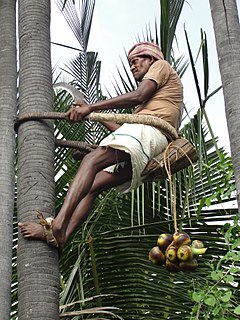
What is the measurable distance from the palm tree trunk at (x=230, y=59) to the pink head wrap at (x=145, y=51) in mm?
509

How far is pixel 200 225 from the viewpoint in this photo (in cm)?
547

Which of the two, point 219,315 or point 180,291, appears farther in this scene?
point 180,291

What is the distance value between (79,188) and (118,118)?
1.44ft

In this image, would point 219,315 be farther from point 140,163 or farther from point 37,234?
point 37,234

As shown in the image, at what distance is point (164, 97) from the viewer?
393 cm

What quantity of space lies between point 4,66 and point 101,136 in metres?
2.04

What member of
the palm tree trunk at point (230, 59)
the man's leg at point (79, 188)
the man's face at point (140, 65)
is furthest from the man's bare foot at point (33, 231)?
the man's face at point (140, 65)

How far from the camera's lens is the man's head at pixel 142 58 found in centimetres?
410

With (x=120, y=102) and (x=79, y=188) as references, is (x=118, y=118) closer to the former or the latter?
(x=120, y=102)

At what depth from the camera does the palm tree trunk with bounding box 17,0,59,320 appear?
308 centimetres

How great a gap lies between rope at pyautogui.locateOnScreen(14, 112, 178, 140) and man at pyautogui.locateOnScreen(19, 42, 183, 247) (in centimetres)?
3

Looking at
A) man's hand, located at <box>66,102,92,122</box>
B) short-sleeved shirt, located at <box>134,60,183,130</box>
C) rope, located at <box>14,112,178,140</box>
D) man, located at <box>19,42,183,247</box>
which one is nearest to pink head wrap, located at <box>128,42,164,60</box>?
man, located at <box>19,42,183,247</box>

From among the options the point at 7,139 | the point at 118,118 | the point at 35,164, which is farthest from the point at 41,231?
the point at 7,139

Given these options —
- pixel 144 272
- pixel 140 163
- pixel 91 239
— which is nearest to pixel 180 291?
pixel 144 272
